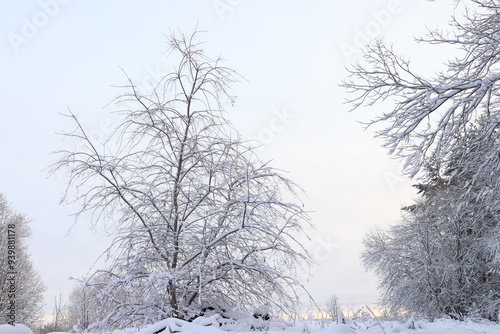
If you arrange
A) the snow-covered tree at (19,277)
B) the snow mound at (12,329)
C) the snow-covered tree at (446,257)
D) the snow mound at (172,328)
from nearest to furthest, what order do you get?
the snow mound at (172,328) < the snow mound at (12,329) < the snow-covered tree at (446,257) < the snow-covered tree at (19,277)

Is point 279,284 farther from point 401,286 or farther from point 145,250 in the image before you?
point 401,286

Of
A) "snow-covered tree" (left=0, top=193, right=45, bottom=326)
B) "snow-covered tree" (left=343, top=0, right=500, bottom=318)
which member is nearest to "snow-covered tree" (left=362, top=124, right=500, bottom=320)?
"snow-covered tree" (left=343, top=0, right=500, bottom=318)

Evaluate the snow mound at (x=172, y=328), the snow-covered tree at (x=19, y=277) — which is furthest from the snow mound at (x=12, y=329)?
the snow-covered tree at (x=19, y=277)

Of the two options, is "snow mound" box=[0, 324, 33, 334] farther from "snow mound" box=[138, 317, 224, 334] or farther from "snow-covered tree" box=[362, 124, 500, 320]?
"snow-covered tree" box=[362, 124, 500, 320]

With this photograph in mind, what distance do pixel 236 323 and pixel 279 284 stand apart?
0.87 meters

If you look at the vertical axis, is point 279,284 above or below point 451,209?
below

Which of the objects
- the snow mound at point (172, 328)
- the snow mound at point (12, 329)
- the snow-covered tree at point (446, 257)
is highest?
the snow-covered tree at point (446, 257)

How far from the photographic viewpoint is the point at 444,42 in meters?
9.73

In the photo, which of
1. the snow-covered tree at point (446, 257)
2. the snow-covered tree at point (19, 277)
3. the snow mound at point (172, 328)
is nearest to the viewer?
the snow mound at point (172, 328)

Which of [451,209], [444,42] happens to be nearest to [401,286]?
[451,209]

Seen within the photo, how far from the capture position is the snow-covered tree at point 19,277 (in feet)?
69.3

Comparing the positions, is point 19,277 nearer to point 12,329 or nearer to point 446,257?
point 12,329

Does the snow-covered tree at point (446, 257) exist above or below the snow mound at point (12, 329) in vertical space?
above

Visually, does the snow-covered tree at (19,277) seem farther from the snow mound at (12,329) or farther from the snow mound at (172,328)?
the snow mound at (172,328)
